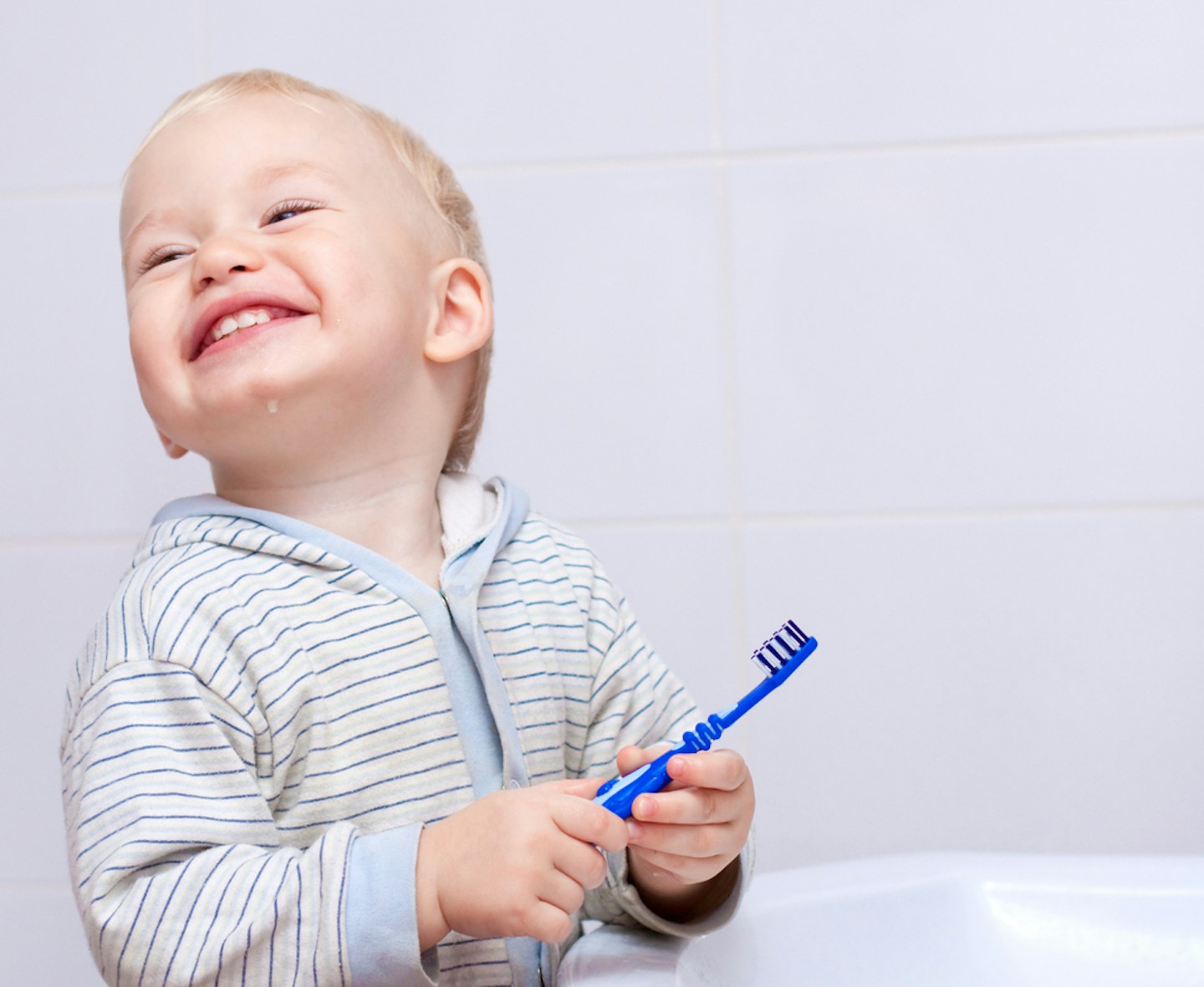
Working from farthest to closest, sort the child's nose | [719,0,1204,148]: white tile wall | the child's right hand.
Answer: [719,0,1204,148]: white tile wall → the child's nose → the child's right hand

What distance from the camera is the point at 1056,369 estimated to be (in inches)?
37.2

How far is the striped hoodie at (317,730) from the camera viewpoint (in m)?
0.50

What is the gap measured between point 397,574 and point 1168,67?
68 cm

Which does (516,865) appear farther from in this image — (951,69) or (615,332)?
(951,69)

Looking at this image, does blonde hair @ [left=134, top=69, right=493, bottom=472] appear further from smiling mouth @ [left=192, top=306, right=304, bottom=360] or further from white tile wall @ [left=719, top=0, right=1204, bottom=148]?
white tile wall @ [left=719, top=0, right=1204, bottom=148]

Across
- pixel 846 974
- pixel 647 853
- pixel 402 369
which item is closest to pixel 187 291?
pixel 402 369

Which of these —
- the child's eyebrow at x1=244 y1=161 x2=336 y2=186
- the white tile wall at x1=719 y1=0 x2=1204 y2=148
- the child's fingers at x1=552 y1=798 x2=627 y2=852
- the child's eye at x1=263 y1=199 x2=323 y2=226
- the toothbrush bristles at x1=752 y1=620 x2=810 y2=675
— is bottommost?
the child's fingers at x1=552 y1=798 x2=627 y2=852

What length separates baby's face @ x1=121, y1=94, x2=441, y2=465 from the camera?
614mm

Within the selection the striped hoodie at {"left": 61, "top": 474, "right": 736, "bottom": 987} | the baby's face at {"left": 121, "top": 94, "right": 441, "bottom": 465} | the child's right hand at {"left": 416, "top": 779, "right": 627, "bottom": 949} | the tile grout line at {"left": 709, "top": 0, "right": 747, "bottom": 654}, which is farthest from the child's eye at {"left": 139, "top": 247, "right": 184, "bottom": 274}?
the tile grout line at {"left": 709, "top": 0, "right": 747, "bottom": 654}

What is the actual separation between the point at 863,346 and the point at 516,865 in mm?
571

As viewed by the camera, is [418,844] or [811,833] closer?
[418,844]

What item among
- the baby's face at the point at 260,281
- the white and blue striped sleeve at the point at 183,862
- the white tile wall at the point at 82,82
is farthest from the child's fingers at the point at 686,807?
the white tile wall at the point at 82,82

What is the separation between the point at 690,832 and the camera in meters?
0.56

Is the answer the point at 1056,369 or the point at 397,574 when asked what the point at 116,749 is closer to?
the point at 397,574
